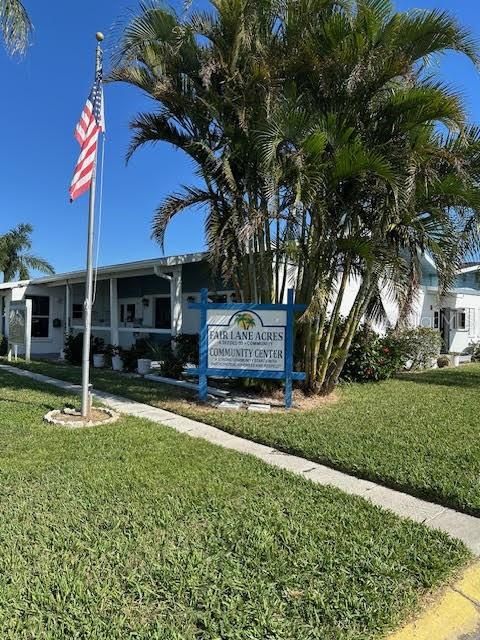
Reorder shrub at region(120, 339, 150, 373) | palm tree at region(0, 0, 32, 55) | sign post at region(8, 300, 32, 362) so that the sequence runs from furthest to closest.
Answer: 1. sign post at region(8, 300, 32, 362)
2. shrub at region(120, 339, 150, 373)
3. palm tree at region(0, 0, 32, 55)

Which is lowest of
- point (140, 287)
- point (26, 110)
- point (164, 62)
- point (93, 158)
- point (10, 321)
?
point (10, 321)

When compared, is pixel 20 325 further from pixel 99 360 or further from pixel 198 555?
pixel 198 555

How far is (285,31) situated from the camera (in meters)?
7.71

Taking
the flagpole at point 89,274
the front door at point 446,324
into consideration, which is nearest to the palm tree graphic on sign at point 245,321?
the flagpole at point 89,274

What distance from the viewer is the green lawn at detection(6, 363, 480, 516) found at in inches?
183

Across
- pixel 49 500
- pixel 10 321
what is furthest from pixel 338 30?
pixel 10 321

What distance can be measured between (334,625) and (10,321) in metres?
15.6

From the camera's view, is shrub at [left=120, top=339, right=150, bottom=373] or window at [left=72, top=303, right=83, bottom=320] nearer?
shrub at [left=120, top=339, right=150, bottom=373]

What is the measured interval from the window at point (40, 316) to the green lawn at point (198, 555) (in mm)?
14413

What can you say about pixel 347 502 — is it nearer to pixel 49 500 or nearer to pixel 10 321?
pixel 49 500

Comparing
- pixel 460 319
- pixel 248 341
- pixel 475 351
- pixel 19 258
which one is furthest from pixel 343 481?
pixel 19 258

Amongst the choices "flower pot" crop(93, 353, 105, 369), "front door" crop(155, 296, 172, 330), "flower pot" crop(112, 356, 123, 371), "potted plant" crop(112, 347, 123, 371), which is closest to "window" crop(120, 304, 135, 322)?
"front door" crop(155, 296, 172, 330)

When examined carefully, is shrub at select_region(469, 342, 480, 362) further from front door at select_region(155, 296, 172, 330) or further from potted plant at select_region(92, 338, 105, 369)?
potted plant at select_region(92, 338, 105, 369)

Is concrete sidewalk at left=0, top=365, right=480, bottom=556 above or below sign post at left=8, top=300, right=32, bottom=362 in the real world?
below
